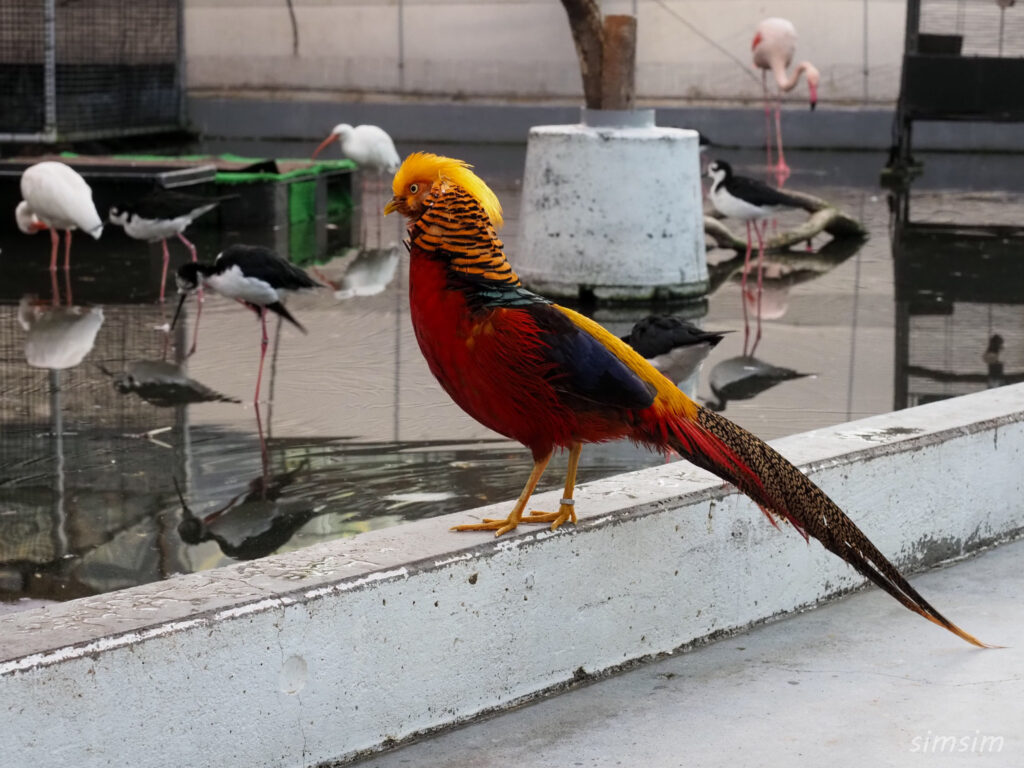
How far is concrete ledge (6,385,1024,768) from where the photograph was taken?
248 cm

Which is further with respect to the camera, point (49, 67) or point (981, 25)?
point (981, 25)

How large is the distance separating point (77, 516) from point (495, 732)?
6.94 ft

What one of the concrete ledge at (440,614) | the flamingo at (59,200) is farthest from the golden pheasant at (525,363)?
the flamingo at (59,200)

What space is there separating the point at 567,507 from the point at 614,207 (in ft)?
18.3

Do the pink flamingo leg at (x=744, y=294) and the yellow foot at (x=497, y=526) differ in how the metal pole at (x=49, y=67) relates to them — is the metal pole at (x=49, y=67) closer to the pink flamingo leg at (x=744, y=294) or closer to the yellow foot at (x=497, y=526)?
the pink flamingo leg at (x=744, y=294)

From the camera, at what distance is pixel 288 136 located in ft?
66.3

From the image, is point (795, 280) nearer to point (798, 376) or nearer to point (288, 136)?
point (798, 376)

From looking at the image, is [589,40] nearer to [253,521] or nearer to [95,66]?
[253,521]

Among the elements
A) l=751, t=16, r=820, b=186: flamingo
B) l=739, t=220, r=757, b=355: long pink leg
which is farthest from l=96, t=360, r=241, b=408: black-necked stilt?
l=751, t=16, r=820, b=186: flamingo

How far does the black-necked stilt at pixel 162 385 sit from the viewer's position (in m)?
6.13

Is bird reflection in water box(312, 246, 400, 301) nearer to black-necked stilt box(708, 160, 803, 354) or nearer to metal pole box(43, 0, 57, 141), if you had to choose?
black-necked stilt box(708, 160, 803, 354)

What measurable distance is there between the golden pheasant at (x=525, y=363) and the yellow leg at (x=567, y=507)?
52 mm

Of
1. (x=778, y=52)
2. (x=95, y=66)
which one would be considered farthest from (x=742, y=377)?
(x=95, y=66)

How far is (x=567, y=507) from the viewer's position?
3148 mm
